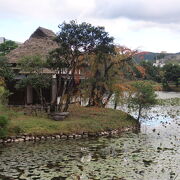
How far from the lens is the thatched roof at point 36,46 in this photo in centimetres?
2405

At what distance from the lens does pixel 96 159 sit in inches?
507

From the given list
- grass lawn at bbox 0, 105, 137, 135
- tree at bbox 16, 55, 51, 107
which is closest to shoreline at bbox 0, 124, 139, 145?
grass lawn at bbox 0, 105, 137, 135

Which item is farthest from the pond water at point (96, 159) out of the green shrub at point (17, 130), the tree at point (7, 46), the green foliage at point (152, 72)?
the green foliage at point (152, 72)

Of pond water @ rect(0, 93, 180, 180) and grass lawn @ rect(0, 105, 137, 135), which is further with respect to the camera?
grass lawn @ rect(0, 105, 137, 135)

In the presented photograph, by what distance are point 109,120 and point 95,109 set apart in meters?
3.78

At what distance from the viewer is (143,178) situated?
10477 millimetres

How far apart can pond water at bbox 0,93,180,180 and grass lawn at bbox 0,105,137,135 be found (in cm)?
109

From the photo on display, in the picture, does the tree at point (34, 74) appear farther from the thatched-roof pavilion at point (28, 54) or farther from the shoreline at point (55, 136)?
the shoreline at point (55, 136)

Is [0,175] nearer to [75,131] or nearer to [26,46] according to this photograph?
[75,131]

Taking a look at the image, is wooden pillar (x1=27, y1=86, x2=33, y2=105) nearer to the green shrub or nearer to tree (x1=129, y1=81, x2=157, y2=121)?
the green shrub

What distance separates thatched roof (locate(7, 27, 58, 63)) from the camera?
24055mm

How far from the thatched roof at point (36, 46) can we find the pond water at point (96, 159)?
9852 mm

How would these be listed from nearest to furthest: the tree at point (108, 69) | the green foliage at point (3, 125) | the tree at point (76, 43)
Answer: the green foliage at point (3, 125)
the tree at point (76, 43)
the tree at point (108, 69)

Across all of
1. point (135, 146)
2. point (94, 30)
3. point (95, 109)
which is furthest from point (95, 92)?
point (135, 146)
